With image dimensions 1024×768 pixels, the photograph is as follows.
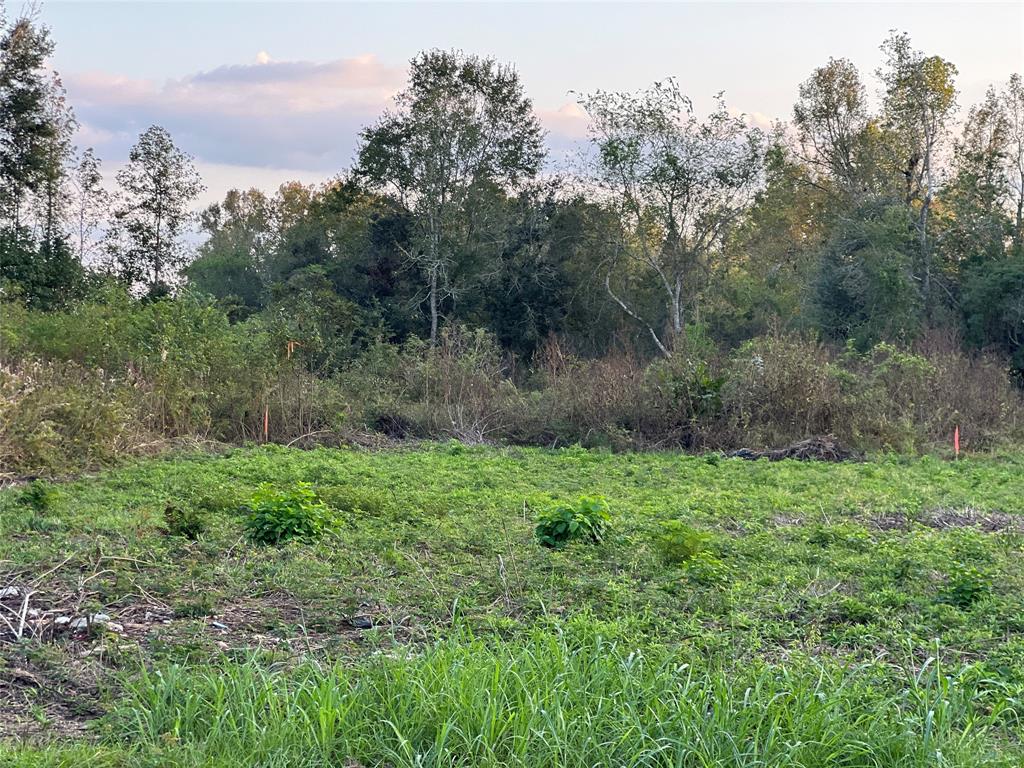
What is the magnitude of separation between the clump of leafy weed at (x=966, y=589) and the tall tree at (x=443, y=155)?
2326 cm

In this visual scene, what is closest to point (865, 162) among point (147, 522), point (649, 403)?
point (649, 403)

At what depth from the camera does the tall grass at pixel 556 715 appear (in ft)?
10.1

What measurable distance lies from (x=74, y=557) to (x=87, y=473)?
4.92 metres

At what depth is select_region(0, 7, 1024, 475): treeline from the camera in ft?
47.9

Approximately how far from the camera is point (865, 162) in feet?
91.6

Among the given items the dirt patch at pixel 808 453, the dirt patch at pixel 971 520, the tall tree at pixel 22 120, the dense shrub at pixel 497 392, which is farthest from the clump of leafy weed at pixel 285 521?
the tall tree at pixel 22 120

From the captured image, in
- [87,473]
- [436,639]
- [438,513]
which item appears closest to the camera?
[436,639]

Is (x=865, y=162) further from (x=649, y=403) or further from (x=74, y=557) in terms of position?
(x=74, y=557)

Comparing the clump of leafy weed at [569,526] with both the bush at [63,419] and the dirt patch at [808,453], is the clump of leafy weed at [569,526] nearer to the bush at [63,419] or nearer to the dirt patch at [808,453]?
the bush at [63,419]

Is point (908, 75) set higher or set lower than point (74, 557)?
higher

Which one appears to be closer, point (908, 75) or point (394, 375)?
point (394, 375)

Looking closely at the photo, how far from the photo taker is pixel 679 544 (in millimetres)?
5672

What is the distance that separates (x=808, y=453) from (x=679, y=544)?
8.15m

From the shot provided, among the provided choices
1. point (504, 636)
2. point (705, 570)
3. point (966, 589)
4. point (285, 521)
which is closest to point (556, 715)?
point (504, 636)
